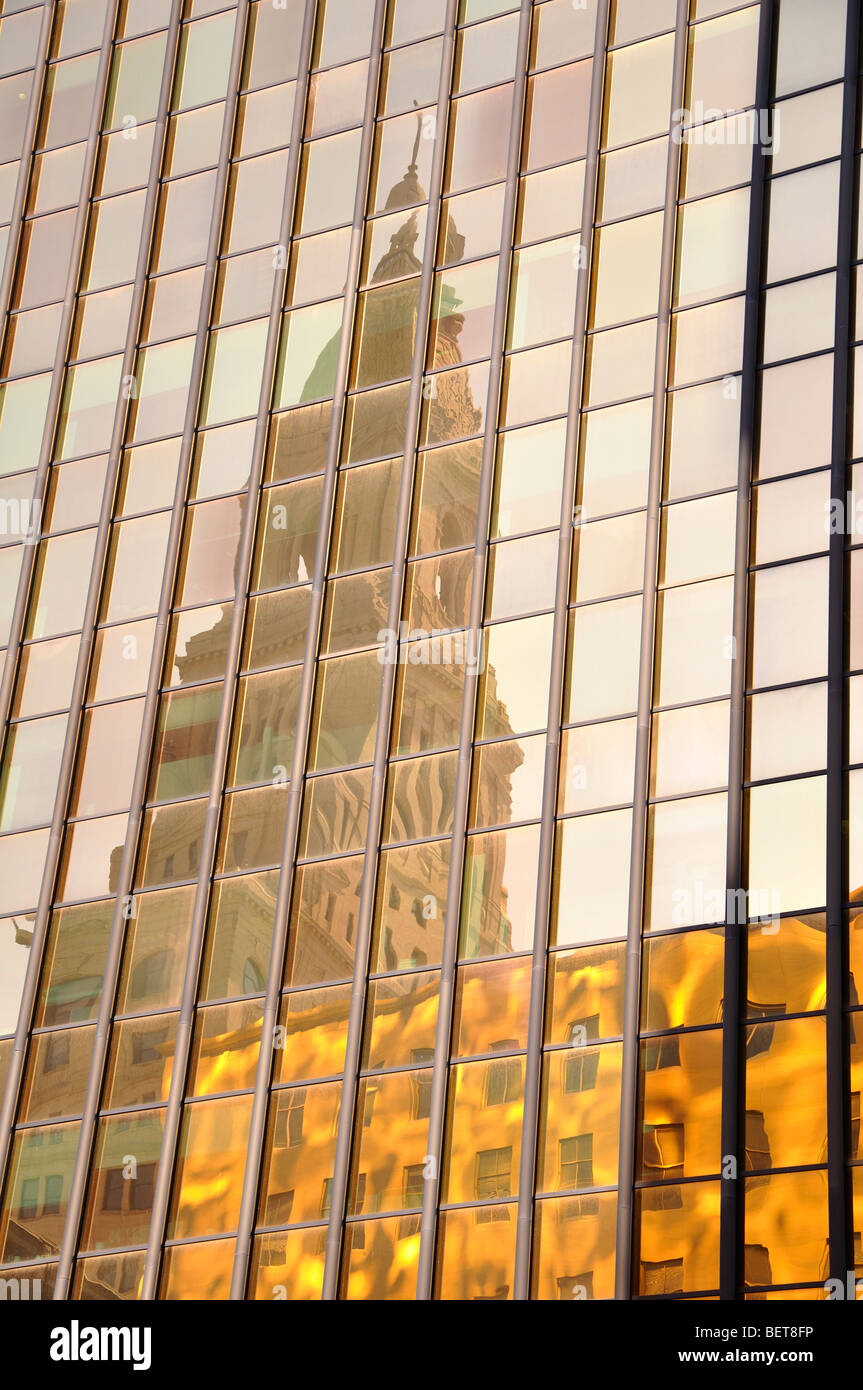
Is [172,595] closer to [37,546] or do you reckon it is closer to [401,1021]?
[37,546]

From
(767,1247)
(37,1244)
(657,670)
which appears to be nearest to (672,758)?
(657,670)

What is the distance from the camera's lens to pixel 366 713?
1165 inches

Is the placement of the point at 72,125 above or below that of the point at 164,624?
above

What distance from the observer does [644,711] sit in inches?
1088

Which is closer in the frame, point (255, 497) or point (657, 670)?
point (657, 670)

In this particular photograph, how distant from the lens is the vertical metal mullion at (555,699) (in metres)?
25.2

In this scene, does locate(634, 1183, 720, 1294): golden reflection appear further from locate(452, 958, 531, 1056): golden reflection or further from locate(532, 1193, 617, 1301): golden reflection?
locate(452, 958, 531, 1056): golden reflection

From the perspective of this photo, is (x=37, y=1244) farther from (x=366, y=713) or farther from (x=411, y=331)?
(x=411, y=331)

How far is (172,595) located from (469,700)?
638 centimetres

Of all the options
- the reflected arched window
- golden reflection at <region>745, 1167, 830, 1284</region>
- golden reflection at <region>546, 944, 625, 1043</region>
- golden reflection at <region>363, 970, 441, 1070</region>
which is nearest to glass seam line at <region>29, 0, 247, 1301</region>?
the reflected arched window

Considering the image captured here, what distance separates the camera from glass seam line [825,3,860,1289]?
23.8 metres

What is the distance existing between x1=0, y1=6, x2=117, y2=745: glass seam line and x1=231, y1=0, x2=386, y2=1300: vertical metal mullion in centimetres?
488

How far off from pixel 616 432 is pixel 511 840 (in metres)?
7.09

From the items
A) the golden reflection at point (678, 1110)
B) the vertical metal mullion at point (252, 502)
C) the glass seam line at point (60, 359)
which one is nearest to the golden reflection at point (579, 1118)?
the golden reflection at point (678, 1110)
